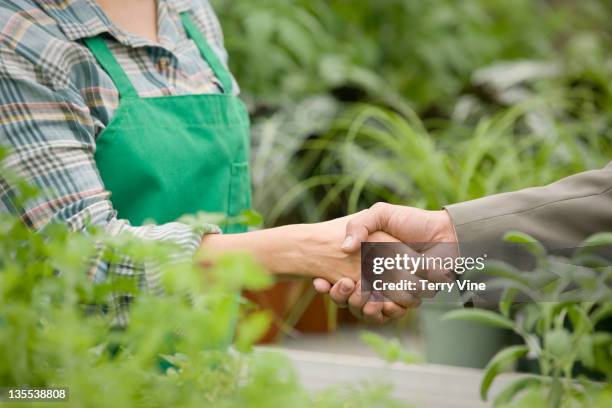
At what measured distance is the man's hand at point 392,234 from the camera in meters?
1.34

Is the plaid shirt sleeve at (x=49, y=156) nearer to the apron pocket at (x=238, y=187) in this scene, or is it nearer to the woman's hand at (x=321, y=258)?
the woman's hand at (x=321, y=258)

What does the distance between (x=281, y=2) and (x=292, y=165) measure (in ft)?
2.02

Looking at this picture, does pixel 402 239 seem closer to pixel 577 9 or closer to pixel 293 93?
pixel 293 93

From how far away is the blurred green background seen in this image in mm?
2025

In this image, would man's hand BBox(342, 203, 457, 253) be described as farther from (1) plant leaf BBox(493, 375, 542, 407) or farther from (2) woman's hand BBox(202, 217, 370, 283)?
(1) plant leaf BBox(493, 375, 542, 407)

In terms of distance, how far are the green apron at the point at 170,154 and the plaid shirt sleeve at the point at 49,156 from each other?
9 centimetres

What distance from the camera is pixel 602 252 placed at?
1.14 meters

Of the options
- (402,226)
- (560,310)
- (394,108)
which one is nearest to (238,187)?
(402,226)

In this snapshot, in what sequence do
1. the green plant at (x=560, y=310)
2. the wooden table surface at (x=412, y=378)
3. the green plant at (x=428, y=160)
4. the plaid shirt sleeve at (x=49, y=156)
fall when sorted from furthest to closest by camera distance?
the green plant at (x=428, y=160)
the wooden table surface at (x=412, y=378)
the plaid shirt sleeve at (x=49, y=156)
the green plant at (x=560, y=310)

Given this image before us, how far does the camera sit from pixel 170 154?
1332mm

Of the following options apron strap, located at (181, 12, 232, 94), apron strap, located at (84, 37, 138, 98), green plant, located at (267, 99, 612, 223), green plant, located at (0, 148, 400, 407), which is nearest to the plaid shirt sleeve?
apron strap, located at (84, 37, 138, 98)

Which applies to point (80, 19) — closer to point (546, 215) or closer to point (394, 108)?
point (546, 215)

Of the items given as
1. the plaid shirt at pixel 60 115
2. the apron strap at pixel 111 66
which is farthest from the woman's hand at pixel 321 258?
the apron strap at pixel 111 66

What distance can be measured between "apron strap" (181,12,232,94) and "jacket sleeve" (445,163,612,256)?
1.67 ft
